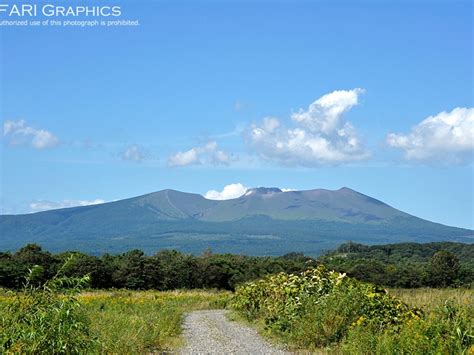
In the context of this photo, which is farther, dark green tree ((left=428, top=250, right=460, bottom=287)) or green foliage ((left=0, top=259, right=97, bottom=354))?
dark green tree ((left=428, top=250, right=460, bottom=287))

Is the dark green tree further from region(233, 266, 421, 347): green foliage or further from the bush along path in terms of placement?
region(233, 266, 421, 347): green foliage

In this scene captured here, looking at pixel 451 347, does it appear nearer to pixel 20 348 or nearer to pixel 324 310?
pixel 324 310

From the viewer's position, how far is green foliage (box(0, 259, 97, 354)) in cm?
759

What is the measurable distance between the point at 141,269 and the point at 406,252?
168 feet

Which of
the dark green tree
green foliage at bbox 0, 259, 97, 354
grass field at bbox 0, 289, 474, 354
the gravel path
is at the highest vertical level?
green foliage at bbox 0, 259, 97, 354

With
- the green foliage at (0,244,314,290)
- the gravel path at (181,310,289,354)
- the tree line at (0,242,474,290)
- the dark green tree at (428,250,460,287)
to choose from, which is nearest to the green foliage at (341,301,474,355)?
the gravel path at (181,310,289,354)

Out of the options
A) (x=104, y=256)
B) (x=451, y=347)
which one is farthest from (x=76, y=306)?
(x=104, y=256)

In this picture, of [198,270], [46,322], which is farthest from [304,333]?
[198,270]

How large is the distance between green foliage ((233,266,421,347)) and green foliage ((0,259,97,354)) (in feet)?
17.5

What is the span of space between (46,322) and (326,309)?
22.2 ft

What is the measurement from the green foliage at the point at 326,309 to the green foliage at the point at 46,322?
5319 mm

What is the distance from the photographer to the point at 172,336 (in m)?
14.9

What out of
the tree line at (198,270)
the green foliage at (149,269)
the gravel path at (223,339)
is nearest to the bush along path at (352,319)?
the gravel path at (223,339)

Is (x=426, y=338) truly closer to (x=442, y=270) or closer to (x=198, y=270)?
(x=198, y=270)
